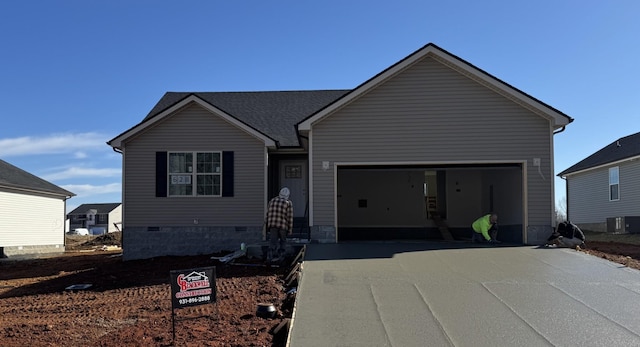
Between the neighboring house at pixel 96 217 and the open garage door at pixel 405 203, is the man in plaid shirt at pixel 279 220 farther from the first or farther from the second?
the neighboring house at pixel 96 217

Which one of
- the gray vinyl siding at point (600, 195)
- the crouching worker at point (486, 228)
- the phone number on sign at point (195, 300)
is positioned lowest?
the phone number on sign at point (195, 300)

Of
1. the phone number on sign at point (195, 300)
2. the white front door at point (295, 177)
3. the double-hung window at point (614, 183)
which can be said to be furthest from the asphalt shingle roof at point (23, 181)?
the double-hung window at point (614, 183)

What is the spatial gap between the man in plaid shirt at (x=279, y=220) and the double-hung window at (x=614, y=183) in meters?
18.0

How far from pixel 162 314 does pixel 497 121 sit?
10.4 metres

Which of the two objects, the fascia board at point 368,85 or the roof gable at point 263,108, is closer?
the fascia board at point 368,85

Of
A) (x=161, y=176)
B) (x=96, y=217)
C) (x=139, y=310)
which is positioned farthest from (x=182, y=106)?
(x=96, y=217)

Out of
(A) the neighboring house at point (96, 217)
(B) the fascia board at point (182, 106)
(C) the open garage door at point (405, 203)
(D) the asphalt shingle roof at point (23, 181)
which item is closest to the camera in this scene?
(B) the fascia board at point (182, 106)

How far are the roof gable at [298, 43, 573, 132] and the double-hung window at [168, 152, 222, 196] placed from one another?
327 cm

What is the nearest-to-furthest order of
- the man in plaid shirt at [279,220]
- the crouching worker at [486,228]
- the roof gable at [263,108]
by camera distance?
the man in plaid shirt at [279,220] → the crouching worker at [486,228] → the roof gable at [263,108]

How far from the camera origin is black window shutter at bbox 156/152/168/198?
16016 millimetres

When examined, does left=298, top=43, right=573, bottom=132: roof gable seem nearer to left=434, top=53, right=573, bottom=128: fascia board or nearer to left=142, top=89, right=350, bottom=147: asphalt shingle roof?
left=434, top=53, right=573, bottom=128: fascia board

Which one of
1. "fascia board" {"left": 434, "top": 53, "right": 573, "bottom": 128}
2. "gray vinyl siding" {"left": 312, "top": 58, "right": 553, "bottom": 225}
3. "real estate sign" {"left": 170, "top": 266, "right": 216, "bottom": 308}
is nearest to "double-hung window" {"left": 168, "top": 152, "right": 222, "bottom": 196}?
"gray vinyl siding" {"left": 312, "top": 58, "right": 553, "bottom": 225}

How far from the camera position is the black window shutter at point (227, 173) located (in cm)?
1600

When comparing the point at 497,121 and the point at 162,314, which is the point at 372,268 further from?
the point at 497,121
